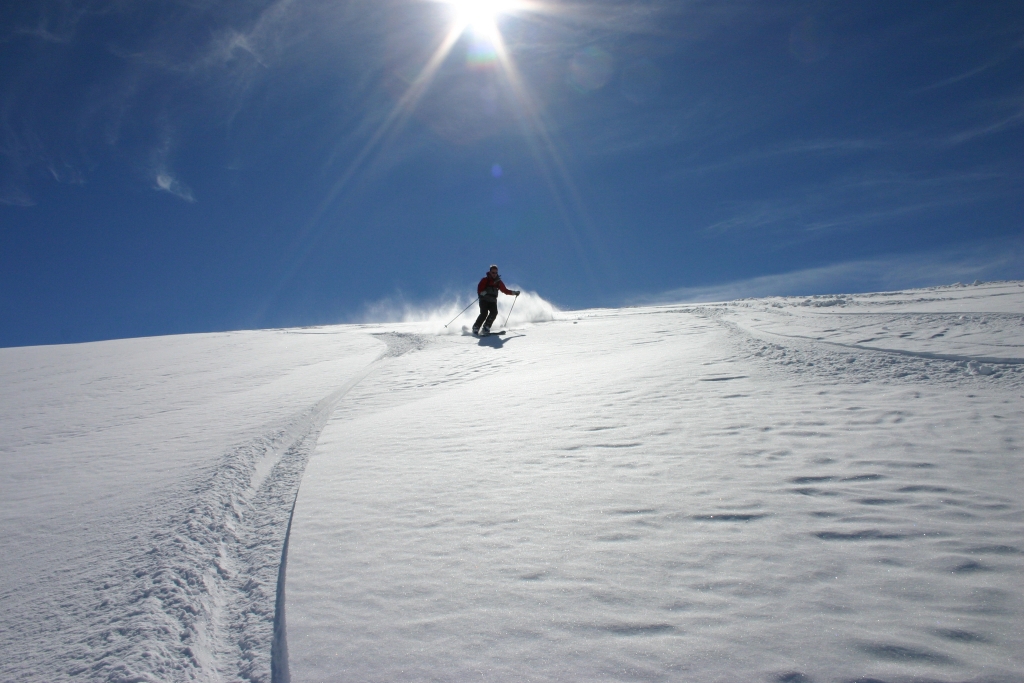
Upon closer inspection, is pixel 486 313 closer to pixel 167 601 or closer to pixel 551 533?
pixel 551 533

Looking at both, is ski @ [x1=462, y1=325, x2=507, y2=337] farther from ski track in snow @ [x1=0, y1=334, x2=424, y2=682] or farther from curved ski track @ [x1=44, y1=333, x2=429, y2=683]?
ski track in snow @ [x1=0, y1=334, x2=424, y2=682]

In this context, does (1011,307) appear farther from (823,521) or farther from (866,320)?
(823,521)

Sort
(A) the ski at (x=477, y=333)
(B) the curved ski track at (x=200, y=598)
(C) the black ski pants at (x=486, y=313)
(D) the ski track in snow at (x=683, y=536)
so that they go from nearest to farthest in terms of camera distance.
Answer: (D) the ski track in snow at (x=683, y=536)
(B) the curved ski track at (x=200, y=598)
(A) the ski at (x=477, y=333)
(C) the black ski pants at (x=486, y=313)

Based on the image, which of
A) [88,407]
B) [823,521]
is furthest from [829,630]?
[88,407]

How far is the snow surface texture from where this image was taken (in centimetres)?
208

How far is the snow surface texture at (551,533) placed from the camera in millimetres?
2084

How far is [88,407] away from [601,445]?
26.1ft

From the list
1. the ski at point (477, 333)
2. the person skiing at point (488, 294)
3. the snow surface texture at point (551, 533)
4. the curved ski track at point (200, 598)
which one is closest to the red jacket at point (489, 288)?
the person skiing at point (488, 294)

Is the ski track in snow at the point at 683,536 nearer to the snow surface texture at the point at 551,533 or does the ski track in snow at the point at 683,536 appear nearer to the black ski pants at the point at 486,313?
the snow surface texture at the point at 551,533

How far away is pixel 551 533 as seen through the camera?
3.00 meters

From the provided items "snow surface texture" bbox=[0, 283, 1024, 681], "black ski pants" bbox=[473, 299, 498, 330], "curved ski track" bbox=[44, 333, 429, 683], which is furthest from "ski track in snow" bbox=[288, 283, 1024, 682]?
"black ski pants" bbox=[473, 299, 498, 330]

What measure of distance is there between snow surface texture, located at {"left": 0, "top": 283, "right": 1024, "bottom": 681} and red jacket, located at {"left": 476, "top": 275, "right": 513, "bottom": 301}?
25.7ft

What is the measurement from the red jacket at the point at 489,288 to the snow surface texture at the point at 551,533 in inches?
309

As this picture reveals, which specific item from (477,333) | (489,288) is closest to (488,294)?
(489,288)
